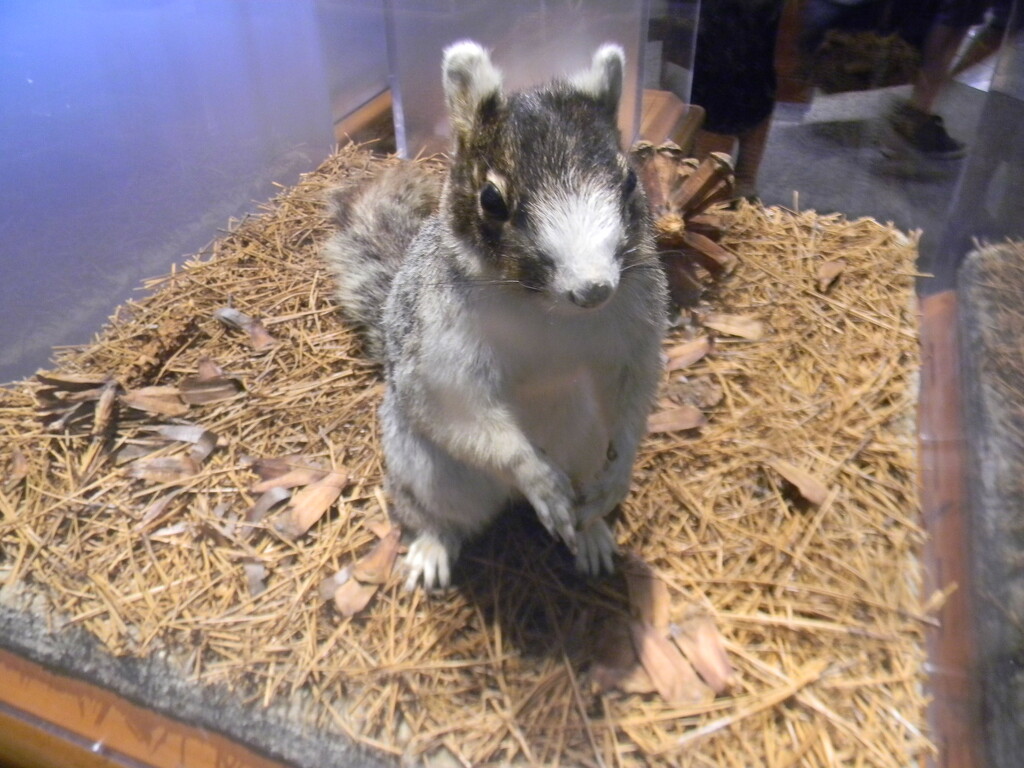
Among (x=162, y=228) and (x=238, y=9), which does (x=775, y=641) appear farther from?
(x=238, y=9)

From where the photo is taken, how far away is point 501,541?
1.88m

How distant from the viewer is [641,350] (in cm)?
154

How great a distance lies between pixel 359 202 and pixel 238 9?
1119 mm

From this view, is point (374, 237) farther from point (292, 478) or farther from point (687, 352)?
point (687, 352)

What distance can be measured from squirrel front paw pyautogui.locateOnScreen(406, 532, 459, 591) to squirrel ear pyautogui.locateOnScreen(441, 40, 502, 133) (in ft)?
3.21

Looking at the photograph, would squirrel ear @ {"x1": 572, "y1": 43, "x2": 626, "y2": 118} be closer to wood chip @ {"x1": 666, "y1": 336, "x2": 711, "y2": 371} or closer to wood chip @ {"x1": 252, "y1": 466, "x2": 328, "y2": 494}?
wood chip @ {"x1": 666, "y1": 336, "x2": 711, "y2": 371}

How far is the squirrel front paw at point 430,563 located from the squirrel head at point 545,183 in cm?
78

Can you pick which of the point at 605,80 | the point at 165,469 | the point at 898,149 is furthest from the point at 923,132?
the point at 165,469

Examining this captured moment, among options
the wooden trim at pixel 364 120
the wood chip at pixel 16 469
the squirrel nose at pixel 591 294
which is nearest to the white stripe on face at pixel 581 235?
the squirrel nose at pixel 591 294

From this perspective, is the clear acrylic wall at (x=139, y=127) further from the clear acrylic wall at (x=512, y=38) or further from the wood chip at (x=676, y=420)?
the wood chip at (x=676, y=420)

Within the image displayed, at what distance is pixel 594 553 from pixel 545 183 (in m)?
0.96

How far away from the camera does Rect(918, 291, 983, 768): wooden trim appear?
4.49 ft

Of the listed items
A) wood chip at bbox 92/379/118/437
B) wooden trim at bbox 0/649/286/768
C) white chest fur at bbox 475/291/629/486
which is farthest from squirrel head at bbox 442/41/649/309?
wood chip at bbox 92/379/118/437

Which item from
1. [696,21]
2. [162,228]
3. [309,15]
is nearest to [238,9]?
[309,15]
